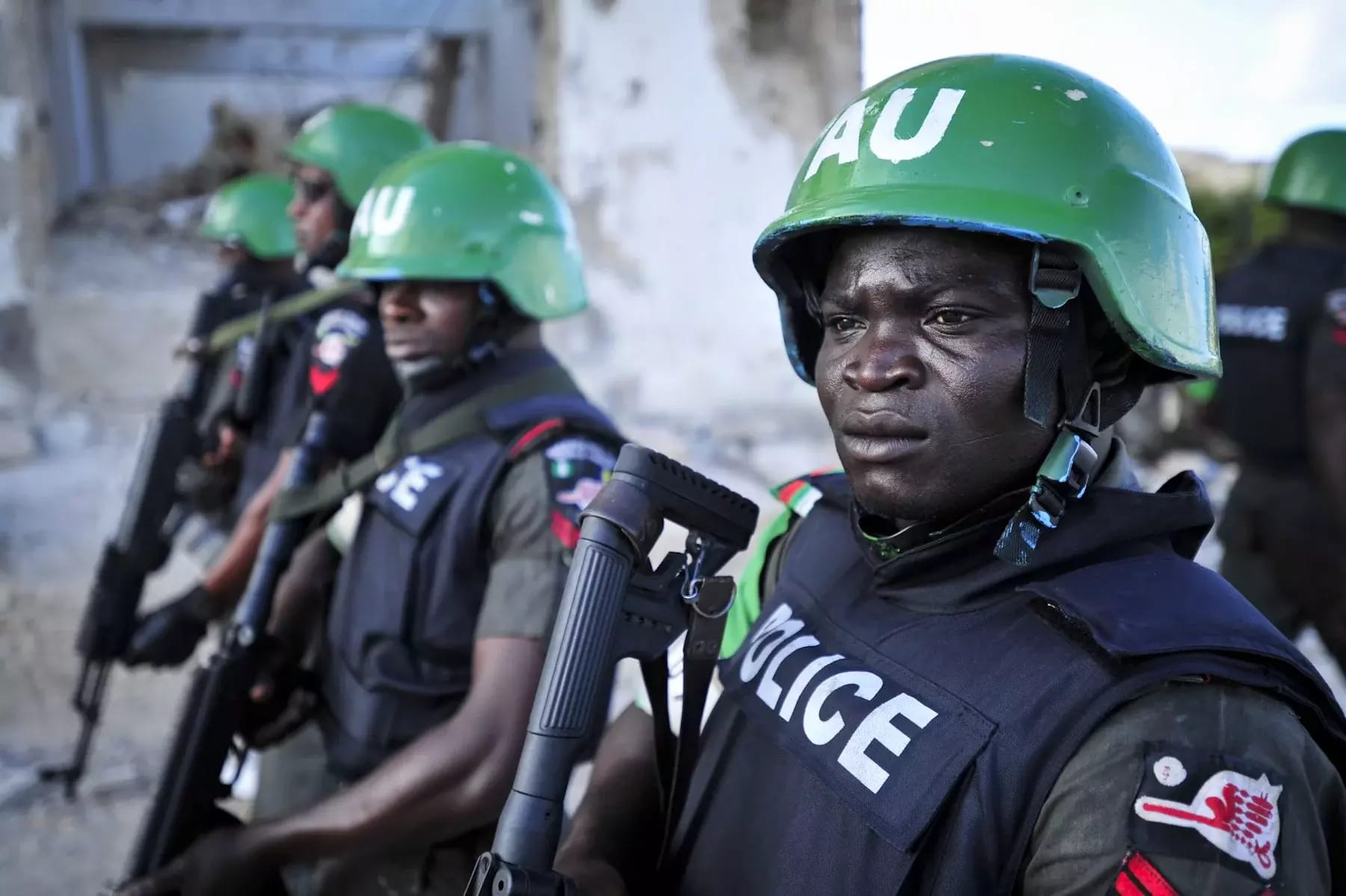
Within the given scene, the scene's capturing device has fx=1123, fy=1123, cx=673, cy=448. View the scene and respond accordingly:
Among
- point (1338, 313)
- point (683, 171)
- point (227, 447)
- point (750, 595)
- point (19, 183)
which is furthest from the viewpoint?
point (19, 183)

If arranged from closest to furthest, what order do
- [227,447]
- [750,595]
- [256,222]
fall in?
[750,595]
[227,447]
[256,222]

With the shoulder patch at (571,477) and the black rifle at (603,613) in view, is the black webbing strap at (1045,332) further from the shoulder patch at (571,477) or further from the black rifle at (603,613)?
the shoulder patch at (571,477)

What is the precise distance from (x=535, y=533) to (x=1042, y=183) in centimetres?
102

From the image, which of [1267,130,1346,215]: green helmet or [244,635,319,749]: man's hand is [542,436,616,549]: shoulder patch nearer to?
[244,635,319,749]: man's hand

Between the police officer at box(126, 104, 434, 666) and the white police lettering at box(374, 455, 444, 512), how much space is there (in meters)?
0.49

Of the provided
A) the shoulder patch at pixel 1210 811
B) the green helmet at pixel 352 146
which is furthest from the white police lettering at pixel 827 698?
the green helmet at pixel 352 146

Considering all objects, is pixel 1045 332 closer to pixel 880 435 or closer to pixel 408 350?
pixel 880 435

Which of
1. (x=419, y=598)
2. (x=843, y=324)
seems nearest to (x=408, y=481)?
(x=419, y=598)

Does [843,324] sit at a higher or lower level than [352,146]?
higher

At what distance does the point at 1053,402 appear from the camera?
1.08m

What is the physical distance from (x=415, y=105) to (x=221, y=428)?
31.1ft

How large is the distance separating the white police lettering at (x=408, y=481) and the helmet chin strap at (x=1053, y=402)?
1142 millimetres

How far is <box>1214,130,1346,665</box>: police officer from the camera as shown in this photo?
3361mm

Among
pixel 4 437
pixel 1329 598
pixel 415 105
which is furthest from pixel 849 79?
pixel 415 105
